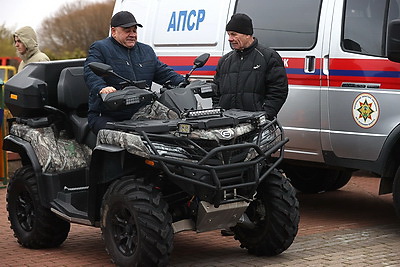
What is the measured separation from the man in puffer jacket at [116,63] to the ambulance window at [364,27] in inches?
81.6

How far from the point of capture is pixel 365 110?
7883mm

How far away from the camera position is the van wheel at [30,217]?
23.3 ft

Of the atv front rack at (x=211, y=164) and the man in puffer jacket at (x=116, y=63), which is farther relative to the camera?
the man in puffer jacket at (x=116, y=63)

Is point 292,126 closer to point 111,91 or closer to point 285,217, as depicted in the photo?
point 285,217

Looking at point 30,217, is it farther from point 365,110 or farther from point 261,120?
point 365,110

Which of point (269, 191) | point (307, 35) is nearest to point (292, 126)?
point (307, 35)

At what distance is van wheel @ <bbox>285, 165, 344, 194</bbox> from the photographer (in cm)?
1004

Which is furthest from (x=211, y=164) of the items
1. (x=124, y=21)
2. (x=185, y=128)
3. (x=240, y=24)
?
(x=240, y=24)

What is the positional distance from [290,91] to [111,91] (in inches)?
99.4

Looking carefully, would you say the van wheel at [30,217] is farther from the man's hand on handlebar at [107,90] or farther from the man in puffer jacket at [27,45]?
the man in puffer jacket at [27,45]

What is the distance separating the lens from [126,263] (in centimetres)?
618

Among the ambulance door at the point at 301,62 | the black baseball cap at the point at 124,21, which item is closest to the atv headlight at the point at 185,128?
the black baseball cap at the point at 124,21

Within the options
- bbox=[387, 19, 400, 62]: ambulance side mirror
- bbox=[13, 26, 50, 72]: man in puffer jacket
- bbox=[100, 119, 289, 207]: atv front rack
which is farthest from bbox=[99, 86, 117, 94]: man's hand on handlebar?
bbox=[13, 26, 50, 72]: man in puffer jacket

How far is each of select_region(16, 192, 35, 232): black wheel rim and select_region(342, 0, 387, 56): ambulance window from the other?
3.10 meters
